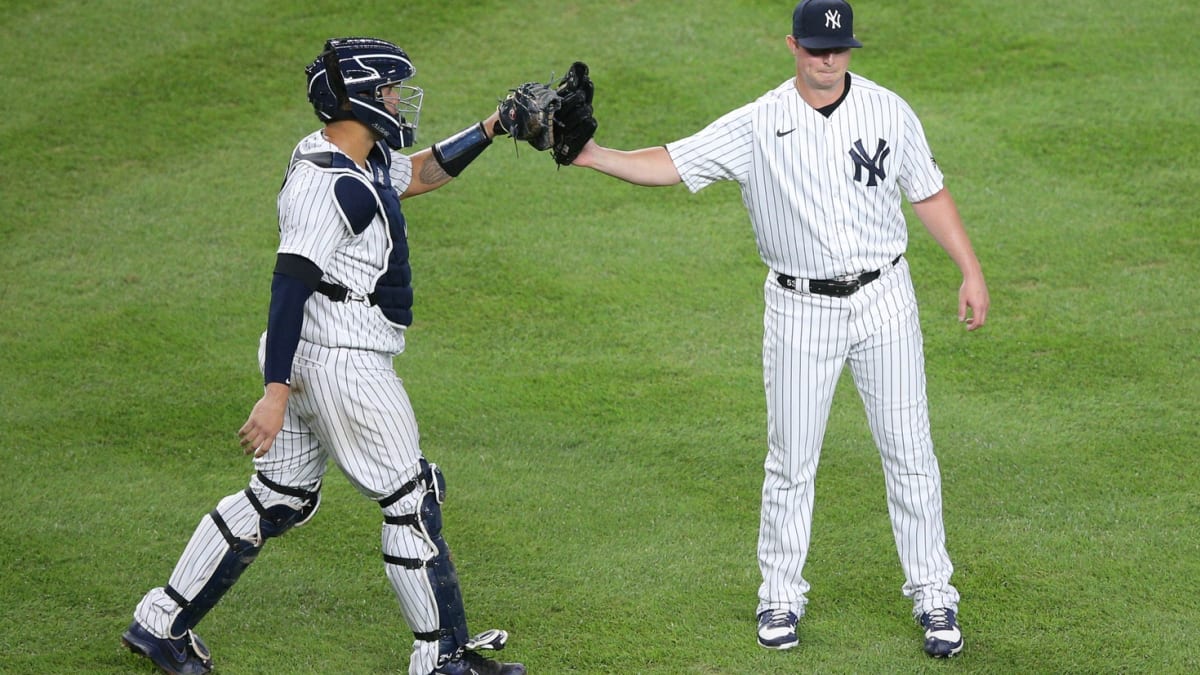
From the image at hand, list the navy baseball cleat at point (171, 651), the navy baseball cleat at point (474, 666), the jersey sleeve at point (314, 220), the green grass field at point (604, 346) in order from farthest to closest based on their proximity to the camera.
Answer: the green grass field at point (604, 346), the navy baseball cleat at point (171, 651), the navy baseball cleat at point (474, 666), the jersey sleeve at point (314, 220)

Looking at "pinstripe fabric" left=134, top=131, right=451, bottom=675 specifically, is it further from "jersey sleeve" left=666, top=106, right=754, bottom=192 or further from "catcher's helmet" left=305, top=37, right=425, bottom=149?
"jersey sleeve" left=666, top=106, right=754, bottom=192

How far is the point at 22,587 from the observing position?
4.81 m

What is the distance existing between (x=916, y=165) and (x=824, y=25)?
0.53 meters

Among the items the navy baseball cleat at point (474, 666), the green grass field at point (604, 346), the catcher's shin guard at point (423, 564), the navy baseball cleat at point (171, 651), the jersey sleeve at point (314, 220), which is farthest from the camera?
the green grass field at point (604, 346)

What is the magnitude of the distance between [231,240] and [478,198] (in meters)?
1.47

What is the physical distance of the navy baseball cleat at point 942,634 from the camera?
4242 mm

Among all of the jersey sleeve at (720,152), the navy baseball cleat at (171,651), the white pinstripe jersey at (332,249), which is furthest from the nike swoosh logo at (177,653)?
the jersey sleeve at (720,152)

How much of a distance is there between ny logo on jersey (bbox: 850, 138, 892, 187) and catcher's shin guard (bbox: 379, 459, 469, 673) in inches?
62.3

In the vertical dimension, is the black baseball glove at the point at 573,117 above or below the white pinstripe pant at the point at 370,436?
above

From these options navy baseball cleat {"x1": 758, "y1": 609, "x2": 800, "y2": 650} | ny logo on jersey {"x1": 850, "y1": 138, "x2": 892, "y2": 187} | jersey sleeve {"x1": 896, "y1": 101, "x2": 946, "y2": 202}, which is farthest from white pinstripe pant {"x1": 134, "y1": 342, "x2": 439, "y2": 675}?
jersey sleeve {"x1": 896, "y1": 101, "x2": 946, "y2": 202}

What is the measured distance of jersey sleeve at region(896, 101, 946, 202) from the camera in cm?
415

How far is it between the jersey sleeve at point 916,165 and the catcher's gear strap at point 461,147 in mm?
1337

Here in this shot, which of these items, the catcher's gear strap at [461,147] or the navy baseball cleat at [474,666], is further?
the catcher's gear strap at [461,147]

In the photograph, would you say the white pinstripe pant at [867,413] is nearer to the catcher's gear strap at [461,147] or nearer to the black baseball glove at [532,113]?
the black baseball glove at [532,113]
